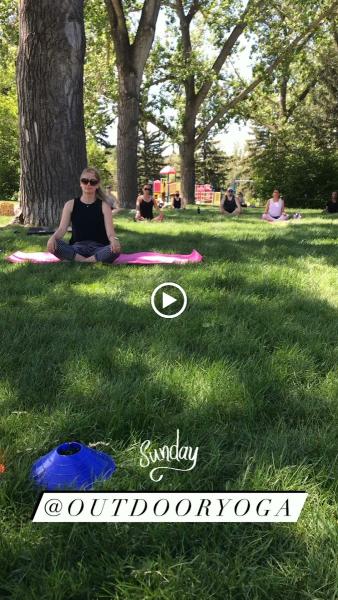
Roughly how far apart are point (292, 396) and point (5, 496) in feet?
4.78

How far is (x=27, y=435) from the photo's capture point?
82.6 inches

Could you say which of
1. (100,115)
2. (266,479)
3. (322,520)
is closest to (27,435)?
(266,479)

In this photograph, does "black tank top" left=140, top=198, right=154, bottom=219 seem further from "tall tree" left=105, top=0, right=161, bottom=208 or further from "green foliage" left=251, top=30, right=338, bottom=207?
"green foliage" left=251, top=30, right=338, bottom=207

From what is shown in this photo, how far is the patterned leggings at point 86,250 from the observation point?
19.9 feet

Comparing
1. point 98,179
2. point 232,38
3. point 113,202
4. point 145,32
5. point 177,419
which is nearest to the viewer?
point 177,419

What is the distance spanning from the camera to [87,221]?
6.43 meters

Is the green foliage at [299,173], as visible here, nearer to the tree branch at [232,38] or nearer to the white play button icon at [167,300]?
the tree branch at [232,38]

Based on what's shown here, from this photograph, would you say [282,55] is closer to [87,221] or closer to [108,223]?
[87,221]

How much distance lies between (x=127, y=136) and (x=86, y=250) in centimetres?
1125

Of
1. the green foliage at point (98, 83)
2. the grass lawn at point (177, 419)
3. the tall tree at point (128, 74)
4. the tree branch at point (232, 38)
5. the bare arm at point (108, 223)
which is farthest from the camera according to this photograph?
the green foliage at point (98, 83)

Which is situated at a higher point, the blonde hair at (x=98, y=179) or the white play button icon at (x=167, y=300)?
the blonde hair at (x=98, y=179)

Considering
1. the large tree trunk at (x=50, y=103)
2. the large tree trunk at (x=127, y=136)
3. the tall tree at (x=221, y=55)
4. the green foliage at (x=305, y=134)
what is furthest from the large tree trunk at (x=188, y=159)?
the large tree trunk at (x=50, y=103)

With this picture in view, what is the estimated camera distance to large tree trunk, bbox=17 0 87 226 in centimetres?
823

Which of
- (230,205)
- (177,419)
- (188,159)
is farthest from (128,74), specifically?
(177,419)
